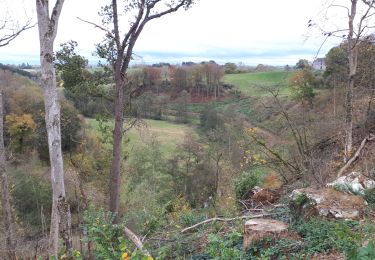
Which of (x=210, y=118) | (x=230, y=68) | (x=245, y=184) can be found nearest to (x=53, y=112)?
(x=245, y=184)

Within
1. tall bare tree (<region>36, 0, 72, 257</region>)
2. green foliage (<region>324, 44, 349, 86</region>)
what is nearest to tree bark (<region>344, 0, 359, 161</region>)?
tall bare tree (<region>36, 0, 72, 257</region>)

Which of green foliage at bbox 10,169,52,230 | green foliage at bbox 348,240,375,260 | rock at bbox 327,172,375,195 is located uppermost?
green foliage at bbox 348,240,375,260

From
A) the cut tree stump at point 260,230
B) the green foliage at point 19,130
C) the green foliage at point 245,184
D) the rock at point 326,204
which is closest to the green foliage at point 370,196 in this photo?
the rock at point 326,204

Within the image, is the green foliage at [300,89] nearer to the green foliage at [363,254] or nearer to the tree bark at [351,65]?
the tree bark at [351,65]

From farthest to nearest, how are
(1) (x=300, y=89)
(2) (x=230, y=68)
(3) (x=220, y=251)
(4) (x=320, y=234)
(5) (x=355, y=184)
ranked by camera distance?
(2) (x=230, y=68), (1) (x=300, y=89), (5) (x=355, y=184), (4) (x=320, y=234), (3) (x=220, y=251)

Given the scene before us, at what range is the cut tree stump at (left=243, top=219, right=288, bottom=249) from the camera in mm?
5072

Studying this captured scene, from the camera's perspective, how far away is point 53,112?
6039 mm

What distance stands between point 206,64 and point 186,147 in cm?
2935

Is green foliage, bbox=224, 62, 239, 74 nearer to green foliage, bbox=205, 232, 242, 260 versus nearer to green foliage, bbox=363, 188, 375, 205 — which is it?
green foliage, bbox=363, 188, 375, 205

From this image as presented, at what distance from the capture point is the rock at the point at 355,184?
239 inches

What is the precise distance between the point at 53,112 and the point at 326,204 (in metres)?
4.39

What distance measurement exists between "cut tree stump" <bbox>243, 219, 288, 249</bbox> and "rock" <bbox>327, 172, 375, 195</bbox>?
1.38 m

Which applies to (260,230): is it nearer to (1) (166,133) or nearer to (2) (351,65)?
(2) (351,65)

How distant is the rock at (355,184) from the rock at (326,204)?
1.18ft
